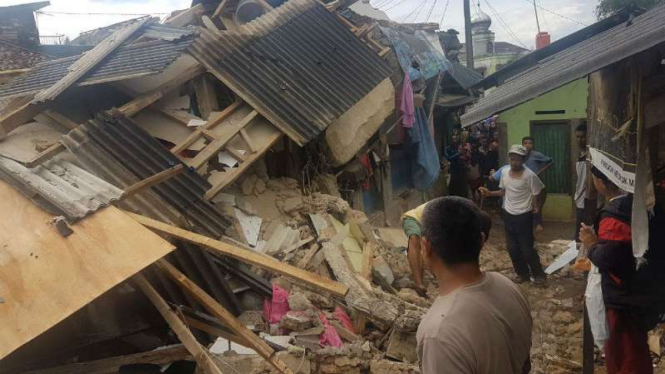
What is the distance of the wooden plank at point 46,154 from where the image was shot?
13.8 ft

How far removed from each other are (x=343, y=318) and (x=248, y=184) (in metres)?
2.02

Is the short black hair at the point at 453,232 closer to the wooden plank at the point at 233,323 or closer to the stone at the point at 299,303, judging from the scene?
the wooden plank at the point at 233,323

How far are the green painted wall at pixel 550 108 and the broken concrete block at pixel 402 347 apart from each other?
799 cm

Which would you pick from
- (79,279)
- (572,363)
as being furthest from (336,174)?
(79,279)

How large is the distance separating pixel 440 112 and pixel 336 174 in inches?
261

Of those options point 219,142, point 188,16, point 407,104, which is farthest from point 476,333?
point 407,104

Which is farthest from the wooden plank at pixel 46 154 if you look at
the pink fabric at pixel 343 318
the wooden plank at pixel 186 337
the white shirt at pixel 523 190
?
the white shirt at pixel 523 190

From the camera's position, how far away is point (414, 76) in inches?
400

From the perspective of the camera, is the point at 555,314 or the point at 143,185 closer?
the point at 143,185

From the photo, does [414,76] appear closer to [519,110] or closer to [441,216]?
[519,110]

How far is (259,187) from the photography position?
6.23 meters

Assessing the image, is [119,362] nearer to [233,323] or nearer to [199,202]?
[233,323]

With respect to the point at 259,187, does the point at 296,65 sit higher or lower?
higher

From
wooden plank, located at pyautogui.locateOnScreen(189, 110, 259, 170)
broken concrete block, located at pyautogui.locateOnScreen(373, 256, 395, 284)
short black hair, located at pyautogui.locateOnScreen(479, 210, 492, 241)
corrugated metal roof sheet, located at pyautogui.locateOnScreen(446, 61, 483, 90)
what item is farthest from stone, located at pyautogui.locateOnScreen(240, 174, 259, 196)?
corrugated metal roof sheet, located at pyautogui.locateOnScreen(446, 61, 483, 90)
